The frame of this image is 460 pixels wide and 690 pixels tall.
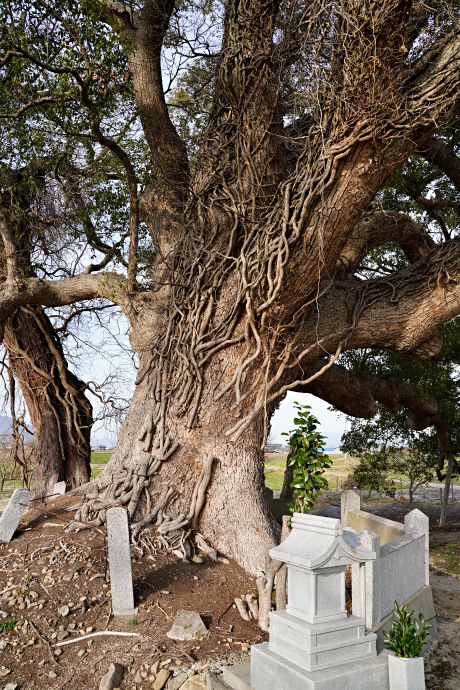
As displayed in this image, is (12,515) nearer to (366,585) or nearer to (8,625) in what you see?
(8,625)

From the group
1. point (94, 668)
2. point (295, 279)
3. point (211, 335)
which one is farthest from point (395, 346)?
point (94, 668)

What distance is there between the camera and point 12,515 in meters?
6.17

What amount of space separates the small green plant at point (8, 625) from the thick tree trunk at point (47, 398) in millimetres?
5202

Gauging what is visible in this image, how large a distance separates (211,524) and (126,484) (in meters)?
1.16

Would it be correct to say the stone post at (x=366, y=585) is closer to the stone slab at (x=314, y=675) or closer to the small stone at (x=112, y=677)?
the stone slab at (x=314, y=675)

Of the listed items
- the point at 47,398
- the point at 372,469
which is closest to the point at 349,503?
the point at 47,398

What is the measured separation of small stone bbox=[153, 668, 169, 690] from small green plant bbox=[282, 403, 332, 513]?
7.43 ft

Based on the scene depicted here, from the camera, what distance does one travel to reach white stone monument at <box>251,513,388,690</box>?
3.56 metres

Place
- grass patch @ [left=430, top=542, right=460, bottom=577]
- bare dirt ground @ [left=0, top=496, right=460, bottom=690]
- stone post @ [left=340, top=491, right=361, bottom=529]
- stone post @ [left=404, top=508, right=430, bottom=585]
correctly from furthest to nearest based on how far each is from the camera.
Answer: grass patch @ [left=430, top=542, right=460, bottom=577], stone post @ [left=340, top=491, right=361, bottom=529], stone post @ [left=404, top=508, right=430, bottom=585], bare dirt ground @ [left=0, top=496, right=460, bottom=690]

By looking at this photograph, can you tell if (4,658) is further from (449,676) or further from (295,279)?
(295,279)

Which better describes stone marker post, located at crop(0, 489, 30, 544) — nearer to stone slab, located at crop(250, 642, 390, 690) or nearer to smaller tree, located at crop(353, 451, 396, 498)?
stone slab, located at crop(250, 642, 390, 690)

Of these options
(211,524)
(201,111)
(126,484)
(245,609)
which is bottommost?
(245,609)

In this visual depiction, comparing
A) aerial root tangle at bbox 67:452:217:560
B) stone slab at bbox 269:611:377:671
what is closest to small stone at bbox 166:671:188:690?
stone slab at bbox 269:611:377:671

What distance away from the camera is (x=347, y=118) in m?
5.56
